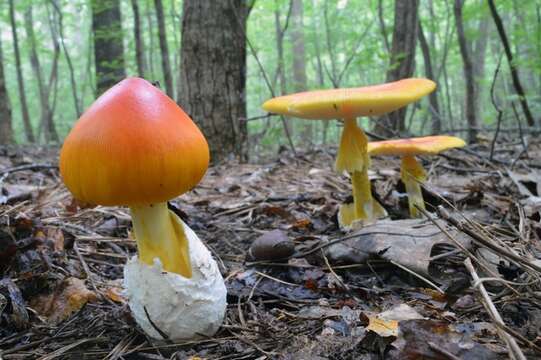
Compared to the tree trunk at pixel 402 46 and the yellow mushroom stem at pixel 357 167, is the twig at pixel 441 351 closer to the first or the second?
the yellow mushroom stem at pixel 357 167

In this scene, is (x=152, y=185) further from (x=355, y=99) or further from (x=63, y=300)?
(x=355, y=99)

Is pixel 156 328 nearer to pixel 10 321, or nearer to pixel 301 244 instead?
pixel 10 321

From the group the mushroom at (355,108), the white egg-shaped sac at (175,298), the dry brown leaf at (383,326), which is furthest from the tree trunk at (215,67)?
the dry brown leaf at (383,326)

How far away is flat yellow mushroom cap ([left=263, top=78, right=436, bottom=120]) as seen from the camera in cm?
205

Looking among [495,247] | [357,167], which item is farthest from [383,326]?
[357,167]

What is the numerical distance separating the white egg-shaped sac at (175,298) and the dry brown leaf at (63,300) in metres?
0.38

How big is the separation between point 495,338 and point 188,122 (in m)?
1.08

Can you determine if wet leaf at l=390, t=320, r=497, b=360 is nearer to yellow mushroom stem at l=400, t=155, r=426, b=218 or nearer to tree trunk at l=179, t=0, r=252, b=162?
yellow mushroom stem at l=400, t=155, r=426, b=218

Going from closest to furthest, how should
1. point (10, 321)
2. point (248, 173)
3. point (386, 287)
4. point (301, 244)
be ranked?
point (10, 321), point (386, 287), point (301, 244), point (248, 173)

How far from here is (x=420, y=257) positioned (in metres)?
1.80

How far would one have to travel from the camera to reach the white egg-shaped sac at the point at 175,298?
1.39 m

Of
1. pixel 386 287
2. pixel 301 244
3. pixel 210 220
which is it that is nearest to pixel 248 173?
pixel 210 220

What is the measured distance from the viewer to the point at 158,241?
147cm

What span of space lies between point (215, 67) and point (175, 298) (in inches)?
138
